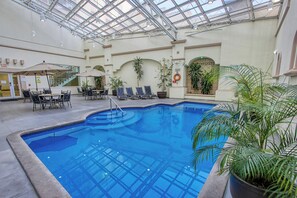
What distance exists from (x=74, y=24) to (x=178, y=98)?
32.7 ft

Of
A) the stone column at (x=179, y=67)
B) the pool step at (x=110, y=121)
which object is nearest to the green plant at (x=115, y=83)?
the stone column at (x=179, y=67)

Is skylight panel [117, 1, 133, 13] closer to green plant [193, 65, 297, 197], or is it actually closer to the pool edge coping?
the pool edge coping

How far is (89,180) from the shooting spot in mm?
2631

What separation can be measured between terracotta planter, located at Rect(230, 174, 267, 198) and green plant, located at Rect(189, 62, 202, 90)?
31.6 feet

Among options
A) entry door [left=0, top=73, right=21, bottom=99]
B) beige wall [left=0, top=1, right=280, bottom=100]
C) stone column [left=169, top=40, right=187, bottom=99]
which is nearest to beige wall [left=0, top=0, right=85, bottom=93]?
beige wall [left=0, top=1, right=280, bottom=100]

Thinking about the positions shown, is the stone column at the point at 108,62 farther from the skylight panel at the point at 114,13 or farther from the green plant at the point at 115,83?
the skylight panel at the point at 114,13

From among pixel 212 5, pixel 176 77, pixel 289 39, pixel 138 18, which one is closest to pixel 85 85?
Result: pixel 138 18

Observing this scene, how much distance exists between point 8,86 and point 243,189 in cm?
1401

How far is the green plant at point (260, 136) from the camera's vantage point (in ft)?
3.94

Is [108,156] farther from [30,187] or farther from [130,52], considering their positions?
[130,52]

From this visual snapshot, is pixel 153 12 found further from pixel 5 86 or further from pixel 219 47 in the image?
pixel 5 86

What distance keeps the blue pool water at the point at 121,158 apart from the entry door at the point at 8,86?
348 inches

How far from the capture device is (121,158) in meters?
3.39

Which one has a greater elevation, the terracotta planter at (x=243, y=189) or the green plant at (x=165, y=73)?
the green plant at (x=165, y=73)
